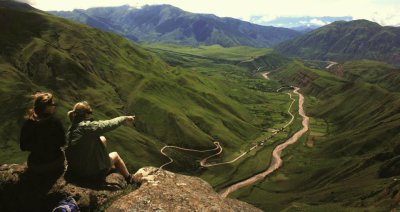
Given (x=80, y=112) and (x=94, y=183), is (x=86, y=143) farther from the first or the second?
(x=94, y=183)

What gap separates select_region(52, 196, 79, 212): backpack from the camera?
22861 millimetres

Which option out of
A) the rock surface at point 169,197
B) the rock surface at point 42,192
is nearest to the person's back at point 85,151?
the rock surface at point 42,192

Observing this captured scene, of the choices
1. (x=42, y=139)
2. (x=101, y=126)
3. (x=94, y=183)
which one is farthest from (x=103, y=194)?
(x=42, y=139)

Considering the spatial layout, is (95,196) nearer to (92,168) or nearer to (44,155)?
(92,168)

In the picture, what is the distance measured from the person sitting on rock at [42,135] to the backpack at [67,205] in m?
3.39

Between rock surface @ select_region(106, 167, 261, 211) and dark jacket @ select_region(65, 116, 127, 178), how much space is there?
2.99 metres

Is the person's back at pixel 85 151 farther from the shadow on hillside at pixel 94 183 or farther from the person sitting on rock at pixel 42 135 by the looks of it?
the person sitting on rock at pixel 42 135

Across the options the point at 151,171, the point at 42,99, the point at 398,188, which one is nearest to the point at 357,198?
the point at 398,188

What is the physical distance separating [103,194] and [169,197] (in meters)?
4.61

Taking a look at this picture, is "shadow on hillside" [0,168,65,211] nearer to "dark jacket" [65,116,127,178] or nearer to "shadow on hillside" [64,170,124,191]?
"shadow on hillside" [64,170,124,191]

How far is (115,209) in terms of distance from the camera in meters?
25.4

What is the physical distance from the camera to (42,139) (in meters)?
25.3

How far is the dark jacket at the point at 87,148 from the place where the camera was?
26234 millimetres

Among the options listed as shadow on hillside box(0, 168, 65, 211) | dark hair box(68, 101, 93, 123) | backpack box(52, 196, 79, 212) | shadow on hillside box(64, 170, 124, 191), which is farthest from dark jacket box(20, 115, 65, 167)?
backpack box(52, 196, 79, 212)
